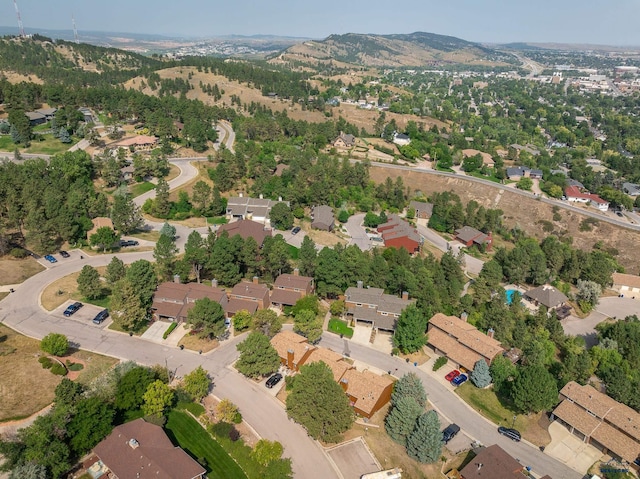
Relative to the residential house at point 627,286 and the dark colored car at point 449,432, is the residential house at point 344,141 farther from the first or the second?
the dark colored car at point 449,432

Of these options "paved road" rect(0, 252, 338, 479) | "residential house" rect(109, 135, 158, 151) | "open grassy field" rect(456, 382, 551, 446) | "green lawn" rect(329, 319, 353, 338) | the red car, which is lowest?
"open grassy field" rect(456, 382, 551, 446)

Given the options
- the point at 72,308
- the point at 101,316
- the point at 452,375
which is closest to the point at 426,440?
the point at 452,375

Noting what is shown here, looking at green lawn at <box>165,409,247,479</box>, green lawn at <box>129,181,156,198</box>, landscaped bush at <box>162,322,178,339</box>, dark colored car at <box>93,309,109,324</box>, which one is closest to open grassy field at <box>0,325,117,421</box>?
dark colored car at <box>93,309,109,324</box>

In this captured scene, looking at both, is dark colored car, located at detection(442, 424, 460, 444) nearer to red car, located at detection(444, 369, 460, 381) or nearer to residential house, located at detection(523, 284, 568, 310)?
red car, located at detection(444, 369, 460, 381)

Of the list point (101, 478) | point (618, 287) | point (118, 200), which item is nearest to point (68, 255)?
point (118, 200)

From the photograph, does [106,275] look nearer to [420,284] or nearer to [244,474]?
[244,474]

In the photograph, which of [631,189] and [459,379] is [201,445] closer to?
[459,379]

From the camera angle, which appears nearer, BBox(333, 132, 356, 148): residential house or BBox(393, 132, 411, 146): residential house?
BBox(333, 132, 356, 148): residential house
